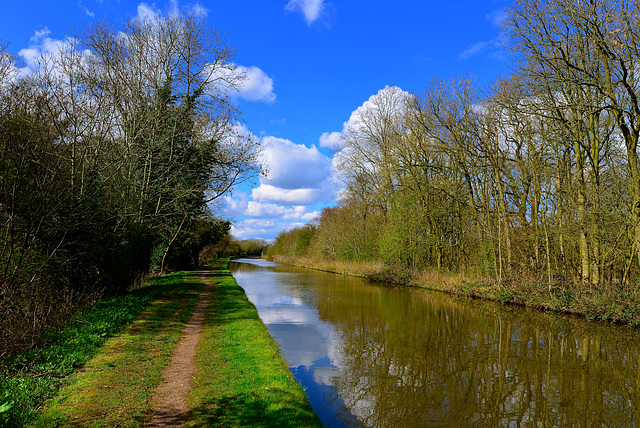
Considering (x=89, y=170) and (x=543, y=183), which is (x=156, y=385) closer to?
(x=89, y=170)

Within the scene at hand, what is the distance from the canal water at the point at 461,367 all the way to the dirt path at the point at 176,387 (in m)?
2.14

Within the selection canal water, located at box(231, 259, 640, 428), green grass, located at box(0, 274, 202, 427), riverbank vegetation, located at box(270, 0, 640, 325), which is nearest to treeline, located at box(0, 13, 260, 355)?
green grass, located at box(0, 274, 202, 427)

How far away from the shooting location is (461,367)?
8.63 meters

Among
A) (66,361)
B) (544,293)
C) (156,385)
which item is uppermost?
(544,293)

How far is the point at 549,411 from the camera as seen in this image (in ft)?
21.0

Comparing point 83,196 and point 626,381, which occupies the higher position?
point 83,196

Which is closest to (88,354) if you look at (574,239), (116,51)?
(116,51)

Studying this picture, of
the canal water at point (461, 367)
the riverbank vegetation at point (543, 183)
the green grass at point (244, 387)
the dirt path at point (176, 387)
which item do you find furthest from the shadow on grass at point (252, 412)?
the riverbank vegetation at point (543, 183)

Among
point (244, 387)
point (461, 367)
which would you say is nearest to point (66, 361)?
point (244, 387)

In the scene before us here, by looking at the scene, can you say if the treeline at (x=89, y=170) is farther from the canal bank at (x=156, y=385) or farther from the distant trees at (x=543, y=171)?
the distant trees at (x=543, y=171)

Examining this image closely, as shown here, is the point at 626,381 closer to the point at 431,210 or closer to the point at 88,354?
the point at 88,354

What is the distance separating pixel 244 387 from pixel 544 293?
14.3 m

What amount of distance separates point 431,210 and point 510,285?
7421 mm

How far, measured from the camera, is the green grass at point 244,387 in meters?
5.29
